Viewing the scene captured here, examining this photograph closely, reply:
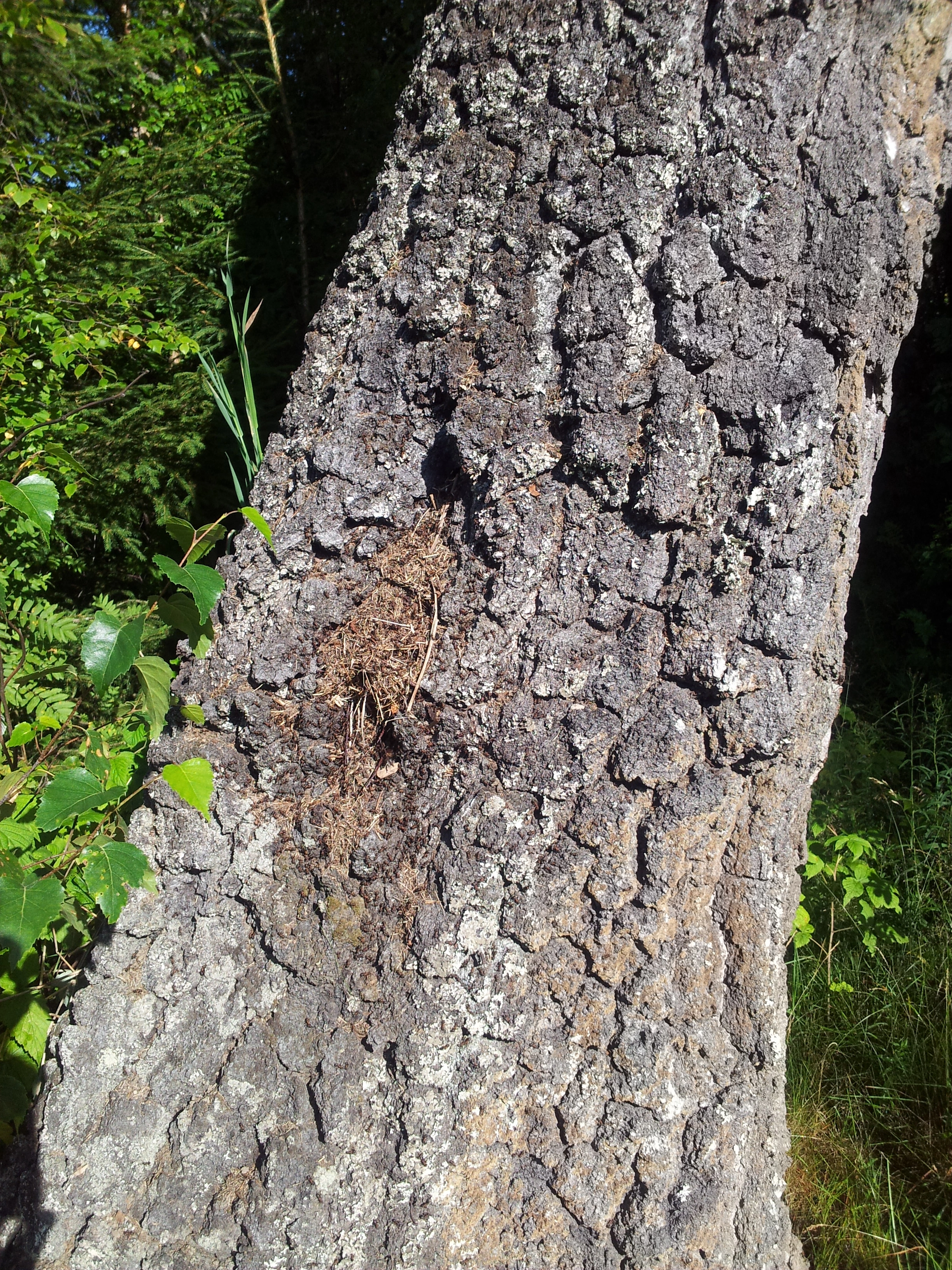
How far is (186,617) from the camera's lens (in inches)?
58.4

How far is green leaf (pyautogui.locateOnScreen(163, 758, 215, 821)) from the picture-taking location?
138 cm

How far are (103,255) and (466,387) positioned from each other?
124 inches

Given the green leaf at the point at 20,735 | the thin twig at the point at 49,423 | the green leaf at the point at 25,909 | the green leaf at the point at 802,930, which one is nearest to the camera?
the green leaf at the point at 25,909

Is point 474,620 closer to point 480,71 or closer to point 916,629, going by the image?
point 480,71

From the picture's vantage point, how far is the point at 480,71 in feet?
4.79

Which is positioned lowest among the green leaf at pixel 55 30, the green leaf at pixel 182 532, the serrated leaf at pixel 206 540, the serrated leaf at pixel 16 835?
the serrated leaf at pixel 16 835

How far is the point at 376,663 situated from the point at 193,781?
39 cm

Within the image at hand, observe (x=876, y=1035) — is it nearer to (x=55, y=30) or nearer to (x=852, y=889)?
(x=852, y=889)

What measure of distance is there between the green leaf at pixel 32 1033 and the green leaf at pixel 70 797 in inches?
34.6

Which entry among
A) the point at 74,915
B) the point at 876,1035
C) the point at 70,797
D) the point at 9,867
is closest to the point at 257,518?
the point at 70,797

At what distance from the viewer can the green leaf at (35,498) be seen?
1504 millimetres

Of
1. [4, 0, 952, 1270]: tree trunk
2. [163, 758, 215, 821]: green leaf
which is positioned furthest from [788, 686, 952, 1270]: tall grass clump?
[163, 758, 215, 821]: green leaf

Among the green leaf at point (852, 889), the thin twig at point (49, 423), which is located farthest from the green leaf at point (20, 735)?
the green leaf at point (852, 889)

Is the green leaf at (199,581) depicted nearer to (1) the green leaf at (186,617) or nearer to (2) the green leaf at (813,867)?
(1) the green leaf at (186,617)
